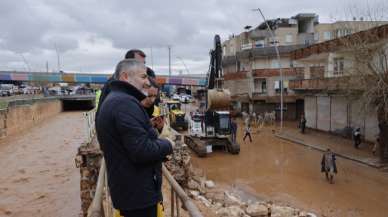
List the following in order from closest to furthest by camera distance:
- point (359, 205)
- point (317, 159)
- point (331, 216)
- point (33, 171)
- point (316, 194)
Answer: point (331, 216) → point (359, 205) → point (316, 194) → point (33, 171) → point (317, 159)

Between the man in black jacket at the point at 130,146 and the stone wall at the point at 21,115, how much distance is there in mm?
23190

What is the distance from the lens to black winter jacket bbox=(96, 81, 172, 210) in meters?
2.42

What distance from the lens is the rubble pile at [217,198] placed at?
11.5 m

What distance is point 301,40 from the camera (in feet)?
174

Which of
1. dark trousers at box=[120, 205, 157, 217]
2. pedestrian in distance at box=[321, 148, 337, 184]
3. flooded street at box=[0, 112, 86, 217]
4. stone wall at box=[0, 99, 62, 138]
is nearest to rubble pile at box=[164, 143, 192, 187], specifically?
flooded street at box=[0, 112, 86, 217]

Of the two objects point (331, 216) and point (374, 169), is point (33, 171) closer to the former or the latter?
point (331, 216)

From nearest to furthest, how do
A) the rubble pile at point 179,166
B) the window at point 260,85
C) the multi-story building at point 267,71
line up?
the rubble pile at point 179,166, the multi-story building at point 267,71, the window at point 260,85

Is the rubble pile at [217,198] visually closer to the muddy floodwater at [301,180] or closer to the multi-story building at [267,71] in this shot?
the muddy floodwater at [301,180]

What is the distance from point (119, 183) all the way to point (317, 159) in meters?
19.6

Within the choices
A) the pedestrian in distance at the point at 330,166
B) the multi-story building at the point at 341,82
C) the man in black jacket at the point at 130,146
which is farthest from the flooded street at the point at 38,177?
the multi-story building at the point at 341,82

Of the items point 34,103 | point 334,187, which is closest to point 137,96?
point 334,187

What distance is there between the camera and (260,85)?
4347 centimetres

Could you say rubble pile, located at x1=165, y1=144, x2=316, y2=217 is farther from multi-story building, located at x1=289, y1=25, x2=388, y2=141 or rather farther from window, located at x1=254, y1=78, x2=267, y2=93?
window, located at x1=254, y1=78, x2=267, y2=93

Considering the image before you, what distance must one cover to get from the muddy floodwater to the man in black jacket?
35.5 feet
